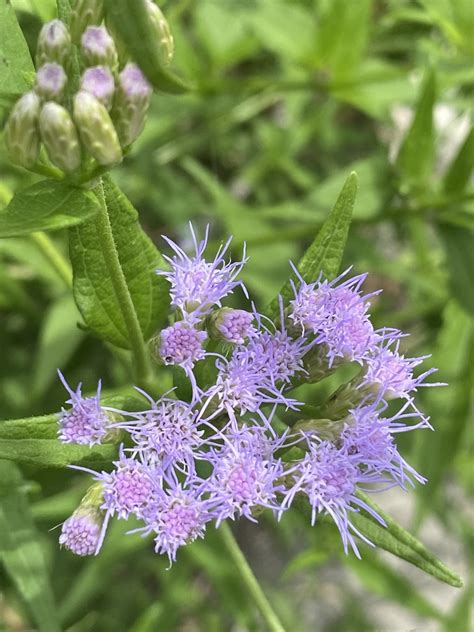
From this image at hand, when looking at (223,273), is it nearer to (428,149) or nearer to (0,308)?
(428,149)

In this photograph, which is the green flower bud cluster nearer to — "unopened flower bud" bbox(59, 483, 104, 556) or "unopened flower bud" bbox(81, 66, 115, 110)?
"unopened flower bud" bbox(81, 66, 115, 110)

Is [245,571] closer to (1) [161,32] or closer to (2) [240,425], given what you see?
(2) [240,425]

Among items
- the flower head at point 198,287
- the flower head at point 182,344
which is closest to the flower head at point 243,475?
the flower head at point 182,344

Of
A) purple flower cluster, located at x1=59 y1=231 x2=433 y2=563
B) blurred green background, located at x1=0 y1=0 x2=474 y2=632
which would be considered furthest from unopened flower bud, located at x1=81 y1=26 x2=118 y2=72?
blurred green background, located at x1=0 y1=0 x2=474 y2=632

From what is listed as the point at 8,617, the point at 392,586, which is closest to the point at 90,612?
the point at 8,617

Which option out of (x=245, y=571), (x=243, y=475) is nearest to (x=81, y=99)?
(x=243, y=475)

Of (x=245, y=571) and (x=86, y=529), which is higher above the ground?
(x=86, y=529)
